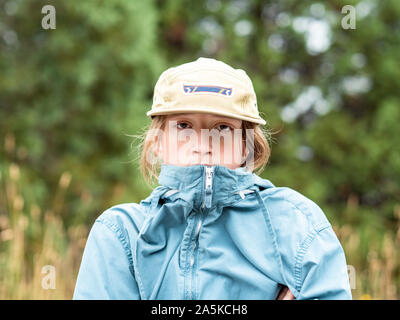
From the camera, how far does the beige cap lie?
1.60 metres

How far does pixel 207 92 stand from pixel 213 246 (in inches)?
17.5

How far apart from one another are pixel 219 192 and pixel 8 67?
4.87 meters

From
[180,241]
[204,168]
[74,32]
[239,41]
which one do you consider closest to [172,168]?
[204,168]

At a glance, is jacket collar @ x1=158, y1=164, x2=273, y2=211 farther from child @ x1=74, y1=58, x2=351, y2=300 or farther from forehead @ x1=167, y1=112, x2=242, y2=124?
forehead @ x1=167, y1=112, x2=242, y2=124

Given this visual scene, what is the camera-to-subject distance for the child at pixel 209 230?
60.1 inches

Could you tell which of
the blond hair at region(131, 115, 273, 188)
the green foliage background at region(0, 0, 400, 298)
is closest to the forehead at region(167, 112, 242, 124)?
the blond hair at region(131, 115, 273, 188)

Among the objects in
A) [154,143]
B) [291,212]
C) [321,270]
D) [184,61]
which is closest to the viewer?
[321,270]

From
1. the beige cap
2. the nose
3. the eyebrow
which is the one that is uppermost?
the beige cap

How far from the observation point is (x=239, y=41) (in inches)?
286

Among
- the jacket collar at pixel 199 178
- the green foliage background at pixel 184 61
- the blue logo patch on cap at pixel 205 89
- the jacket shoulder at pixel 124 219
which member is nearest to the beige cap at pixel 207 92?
the blue logo patch on cap at pixel 205 89

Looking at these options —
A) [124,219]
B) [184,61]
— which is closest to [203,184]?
[124,219]

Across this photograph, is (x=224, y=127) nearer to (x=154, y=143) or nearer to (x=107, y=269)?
(x=154, y=143)

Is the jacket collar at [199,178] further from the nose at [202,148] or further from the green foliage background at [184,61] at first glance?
the green foliage background at [184,61]

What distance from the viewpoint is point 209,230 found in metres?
1.57
